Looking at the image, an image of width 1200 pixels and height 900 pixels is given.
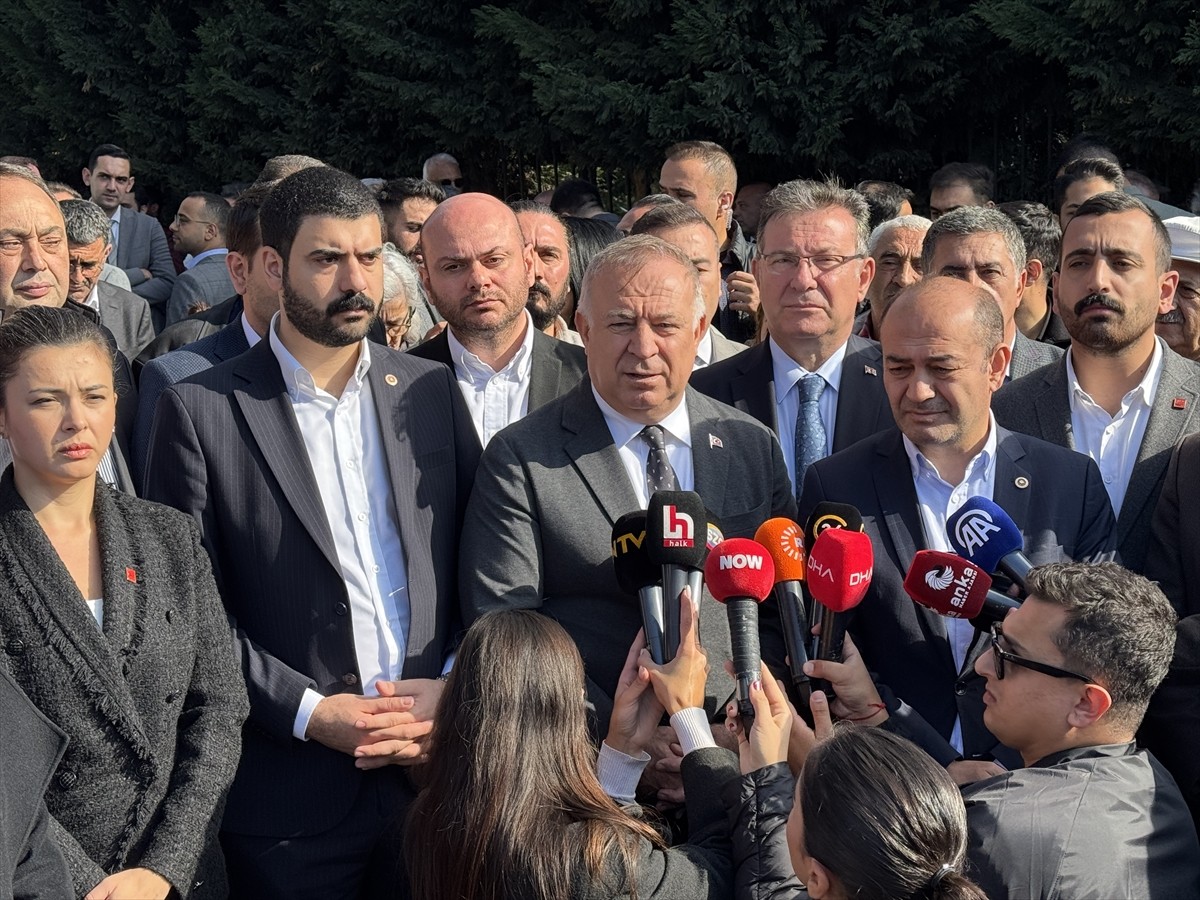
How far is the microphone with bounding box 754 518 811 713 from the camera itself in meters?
3.47

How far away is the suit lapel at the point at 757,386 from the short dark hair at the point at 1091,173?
320 centimetres

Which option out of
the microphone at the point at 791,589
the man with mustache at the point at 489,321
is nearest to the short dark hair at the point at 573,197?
the man with mustache at the point at 489,321

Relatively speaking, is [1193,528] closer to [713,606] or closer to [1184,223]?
[713,606]

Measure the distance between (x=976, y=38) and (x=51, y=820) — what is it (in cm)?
753

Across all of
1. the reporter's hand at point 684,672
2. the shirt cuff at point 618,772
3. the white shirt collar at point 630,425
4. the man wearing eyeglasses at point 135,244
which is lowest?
the shirt cuff at point 618,772

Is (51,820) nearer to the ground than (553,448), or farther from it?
nearer to the ground

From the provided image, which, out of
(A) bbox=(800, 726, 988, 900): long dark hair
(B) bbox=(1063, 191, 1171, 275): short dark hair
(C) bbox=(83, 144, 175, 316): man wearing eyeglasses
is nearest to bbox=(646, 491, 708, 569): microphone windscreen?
(A) bbox=(800, 726, 988, 900): long dark hair

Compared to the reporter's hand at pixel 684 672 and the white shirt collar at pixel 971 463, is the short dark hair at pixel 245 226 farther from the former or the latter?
the reporter's hand at pixel 684 672

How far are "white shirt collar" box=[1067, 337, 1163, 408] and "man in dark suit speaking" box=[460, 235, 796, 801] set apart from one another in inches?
47.2

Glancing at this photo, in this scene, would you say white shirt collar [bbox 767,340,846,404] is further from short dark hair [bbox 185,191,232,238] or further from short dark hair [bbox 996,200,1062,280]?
short dark hair [bbox 185,191,232,238]

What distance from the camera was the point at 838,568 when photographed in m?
3.37

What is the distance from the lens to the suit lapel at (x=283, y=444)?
391cm

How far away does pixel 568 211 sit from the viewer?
32.3 feet

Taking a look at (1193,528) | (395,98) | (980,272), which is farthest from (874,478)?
(395,98)
